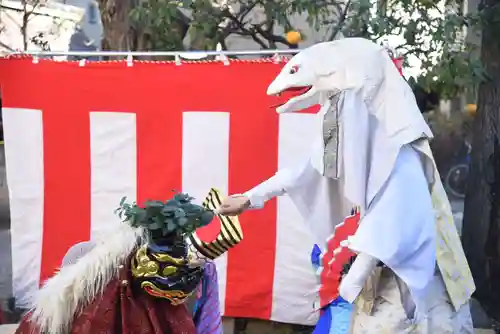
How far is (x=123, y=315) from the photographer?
2143 millimetres

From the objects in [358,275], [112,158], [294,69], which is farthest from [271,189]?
[112,158]

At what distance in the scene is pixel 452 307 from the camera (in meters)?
2.12

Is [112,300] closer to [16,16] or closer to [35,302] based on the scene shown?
[35,302]

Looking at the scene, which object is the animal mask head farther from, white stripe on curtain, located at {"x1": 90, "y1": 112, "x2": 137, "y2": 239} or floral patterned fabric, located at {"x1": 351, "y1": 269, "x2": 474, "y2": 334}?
white stripe on curtain, located at {"x1": 90, "y1": 112, "x2": 137, "y2": 239}

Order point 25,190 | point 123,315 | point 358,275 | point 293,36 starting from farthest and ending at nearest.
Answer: point 293,36
point 25,190
point 123,315
point 358,275

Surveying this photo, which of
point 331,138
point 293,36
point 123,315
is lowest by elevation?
point 123,315

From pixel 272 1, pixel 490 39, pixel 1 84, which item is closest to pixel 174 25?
pixel 272 1

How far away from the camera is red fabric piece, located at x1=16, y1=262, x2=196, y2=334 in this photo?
2.12m

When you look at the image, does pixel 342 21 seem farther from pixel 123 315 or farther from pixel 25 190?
pixel 123 315

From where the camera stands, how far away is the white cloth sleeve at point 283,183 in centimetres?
234

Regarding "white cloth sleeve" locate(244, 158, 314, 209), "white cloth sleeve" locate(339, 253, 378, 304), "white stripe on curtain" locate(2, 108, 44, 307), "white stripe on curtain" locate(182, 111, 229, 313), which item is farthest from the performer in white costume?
"white stripe on curtain" locate(2, 108, 44, 307)

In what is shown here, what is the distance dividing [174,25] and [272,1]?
2.32 feet

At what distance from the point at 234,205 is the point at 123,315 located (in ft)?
1.85

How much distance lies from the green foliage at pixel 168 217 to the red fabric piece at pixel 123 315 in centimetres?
18
